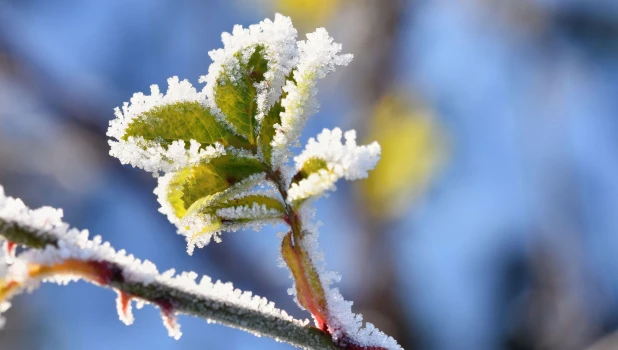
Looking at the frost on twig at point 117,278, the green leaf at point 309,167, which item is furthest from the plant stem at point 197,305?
the green leaf at point 309,167

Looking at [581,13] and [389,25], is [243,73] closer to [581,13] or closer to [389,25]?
[389,25]

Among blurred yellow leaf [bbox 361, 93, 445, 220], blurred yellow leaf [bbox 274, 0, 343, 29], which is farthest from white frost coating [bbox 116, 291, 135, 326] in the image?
blurred yellow leaf [bbox 274, 0, 343, 29]

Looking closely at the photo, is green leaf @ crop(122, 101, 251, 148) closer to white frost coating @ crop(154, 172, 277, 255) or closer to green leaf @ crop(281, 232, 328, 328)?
white frost coating @ crop(154, 172, 277, 255)

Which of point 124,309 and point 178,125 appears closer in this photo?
point 124,309

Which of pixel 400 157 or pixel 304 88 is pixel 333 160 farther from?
pixel 400 157

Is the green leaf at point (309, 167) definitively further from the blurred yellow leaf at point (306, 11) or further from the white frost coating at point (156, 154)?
the blurred yellow leaf at point (306, 11)

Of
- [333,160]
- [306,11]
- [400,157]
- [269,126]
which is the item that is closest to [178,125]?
[269,126]
